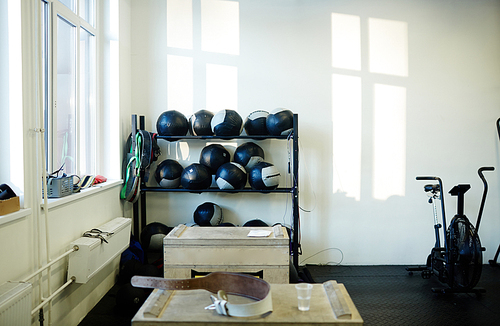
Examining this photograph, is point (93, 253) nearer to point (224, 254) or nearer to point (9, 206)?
point (9, 206)

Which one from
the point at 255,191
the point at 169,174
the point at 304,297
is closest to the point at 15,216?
the point at 304,297

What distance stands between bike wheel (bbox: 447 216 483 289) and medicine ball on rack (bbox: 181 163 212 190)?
2.30 meters

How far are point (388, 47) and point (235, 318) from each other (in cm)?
368

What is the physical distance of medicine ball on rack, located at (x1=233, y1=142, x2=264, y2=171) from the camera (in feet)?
12.4

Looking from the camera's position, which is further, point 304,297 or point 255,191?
point 255,191

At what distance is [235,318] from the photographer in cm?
138

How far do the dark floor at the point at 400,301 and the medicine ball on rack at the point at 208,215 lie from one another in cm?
100

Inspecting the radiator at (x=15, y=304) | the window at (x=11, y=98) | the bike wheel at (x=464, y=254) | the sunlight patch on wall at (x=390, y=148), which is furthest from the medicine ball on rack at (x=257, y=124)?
the radiator at (x=15, y=304)

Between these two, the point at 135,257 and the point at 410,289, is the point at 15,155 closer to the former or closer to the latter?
the point at 135,257

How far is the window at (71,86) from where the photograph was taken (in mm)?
2838

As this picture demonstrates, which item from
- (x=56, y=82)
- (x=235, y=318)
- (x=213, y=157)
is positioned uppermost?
(x=56, y=82)

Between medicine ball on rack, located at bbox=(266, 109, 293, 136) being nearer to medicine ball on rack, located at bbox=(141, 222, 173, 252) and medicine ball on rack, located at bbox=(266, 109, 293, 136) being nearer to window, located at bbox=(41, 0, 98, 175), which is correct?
medicine ball on rack, located at bbox=(141, 222, 173, 252)

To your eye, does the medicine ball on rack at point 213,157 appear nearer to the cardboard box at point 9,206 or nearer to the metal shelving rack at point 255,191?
the metal shelving rack at point 255,191

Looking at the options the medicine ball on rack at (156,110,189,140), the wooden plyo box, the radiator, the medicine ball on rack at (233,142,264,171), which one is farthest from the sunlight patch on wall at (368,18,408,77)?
the radiator
